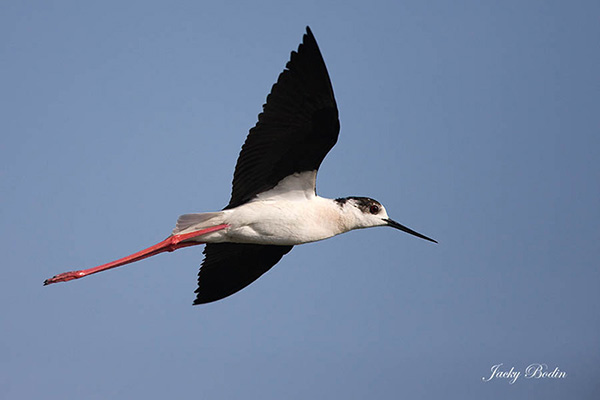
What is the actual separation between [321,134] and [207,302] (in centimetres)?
236

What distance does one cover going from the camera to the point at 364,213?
769 cm

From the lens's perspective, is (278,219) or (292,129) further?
(278,219)

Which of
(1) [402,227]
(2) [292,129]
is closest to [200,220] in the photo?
(2) [292,129]

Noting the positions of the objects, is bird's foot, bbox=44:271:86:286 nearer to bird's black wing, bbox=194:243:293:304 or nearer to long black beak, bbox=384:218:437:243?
bird's black wing, bbox=194:243:293:304

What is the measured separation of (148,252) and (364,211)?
213cm

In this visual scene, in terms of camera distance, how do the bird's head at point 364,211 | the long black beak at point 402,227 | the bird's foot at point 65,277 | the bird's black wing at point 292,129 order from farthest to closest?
the long black beak at point 402,227
the bird's head at point 364,211
the bird's foot at point 65,277
the bird's black wing at point 292,129

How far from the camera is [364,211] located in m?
7.69

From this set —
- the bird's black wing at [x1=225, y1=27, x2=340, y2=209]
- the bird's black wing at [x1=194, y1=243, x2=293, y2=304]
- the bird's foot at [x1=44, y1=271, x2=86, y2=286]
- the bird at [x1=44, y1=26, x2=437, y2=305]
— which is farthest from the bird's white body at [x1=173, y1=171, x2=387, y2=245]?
the bird's foot at [x1=44, y1=271, x2=86, y2=286]

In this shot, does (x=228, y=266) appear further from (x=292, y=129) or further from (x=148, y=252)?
(x=292, y=129)

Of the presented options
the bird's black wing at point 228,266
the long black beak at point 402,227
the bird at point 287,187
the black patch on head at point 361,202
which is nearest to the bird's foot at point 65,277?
the bird at point 287,187

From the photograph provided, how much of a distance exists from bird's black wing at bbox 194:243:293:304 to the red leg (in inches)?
21.5

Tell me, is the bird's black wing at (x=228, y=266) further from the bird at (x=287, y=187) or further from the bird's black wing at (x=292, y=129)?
the bird's black wing at (x=292, y=129)

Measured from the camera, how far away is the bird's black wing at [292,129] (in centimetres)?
665

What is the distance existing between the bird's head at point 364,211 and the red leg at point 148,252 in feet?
3.97
